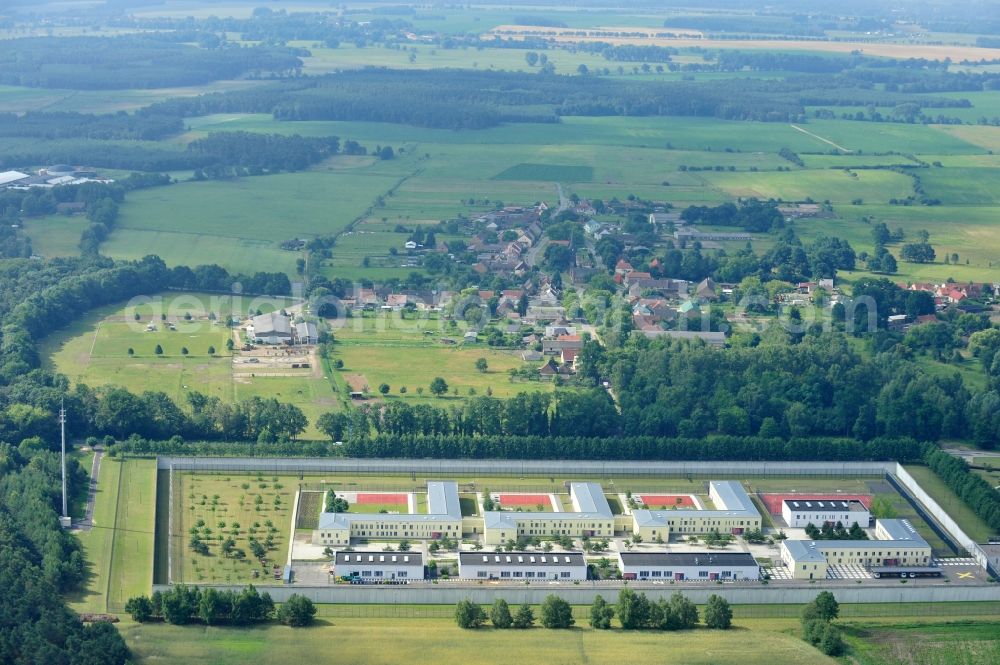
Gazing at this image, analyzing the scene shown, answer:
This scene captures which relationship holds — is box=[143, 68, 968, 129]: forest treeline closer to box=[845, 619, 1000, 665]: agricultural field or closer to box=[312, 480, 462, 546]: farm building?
box=[312, 480, 462, 546]: farm building

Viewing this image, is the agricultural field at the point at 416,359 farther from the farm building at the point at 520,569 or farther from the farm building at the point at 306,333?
the farm building at the point at 520,569

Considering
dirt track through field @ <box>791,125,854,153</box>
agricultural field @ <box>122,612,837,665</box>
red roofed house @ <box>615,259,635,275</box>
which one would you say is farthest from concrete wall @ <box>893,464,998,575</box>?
dirt track through field @ <box>791,125,854,153</box>

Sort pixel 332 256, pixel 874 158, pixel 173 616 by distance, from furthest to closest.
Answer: pixel 874 158 < pixel 332 256 < pixel 173 616

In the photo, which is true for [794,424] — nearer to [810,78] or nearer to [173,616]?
[173,616]

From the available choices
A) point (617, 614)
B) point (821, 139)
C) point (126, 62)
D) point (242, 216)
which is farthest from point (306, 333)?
point (126, 62)

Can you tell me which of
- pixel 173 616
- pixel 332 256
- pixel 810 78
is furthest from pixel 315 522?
pixel 810 78
